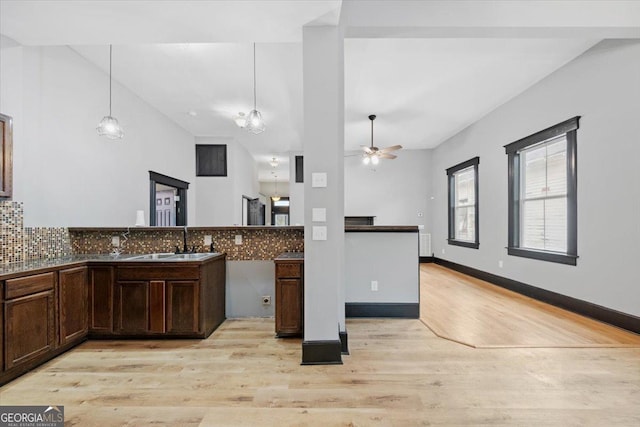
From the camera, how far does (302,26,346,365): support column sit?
2.47 meters

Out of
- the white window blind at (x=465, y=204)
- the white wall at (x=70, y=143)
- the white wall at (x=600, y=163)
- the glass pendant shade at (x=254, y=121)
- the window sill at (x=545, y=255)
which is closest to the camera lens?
the white wall at (x=70, y=143)

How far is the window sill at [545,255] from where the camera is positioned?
3788 mm

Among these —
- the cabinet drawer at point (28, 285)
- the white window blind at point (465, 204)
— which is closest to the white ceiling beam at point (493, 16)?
the cabinet drawer at point (28, 285)

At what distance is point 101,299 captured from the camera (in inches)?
114

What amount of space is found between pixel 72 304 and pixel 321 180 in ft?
8.23

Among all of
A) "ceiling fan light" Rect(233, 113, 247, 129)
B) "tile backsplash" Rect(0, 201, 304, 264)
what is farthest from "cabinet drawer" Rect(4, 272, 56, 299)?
"ceiling fan light" Rect(233, 113, 247, 129)

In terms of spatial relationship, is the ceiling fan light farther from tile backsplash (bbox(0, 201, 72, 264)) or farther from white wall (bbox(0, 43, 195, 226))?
tile backsplash (bbox(0, 201, 72, 264))

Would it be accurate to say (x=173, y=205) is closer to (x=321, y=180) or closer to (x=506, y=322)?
(x=321, y=180)

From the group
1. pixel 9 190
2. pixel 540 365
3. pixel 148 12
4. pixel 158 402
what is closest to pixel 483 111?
pixel 540 365

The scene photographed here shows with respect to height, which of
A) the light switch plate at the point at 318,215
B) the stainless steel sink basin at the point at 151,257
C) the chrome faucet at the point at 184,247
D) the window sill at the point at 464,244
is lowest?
the window sill at the point at 464,244

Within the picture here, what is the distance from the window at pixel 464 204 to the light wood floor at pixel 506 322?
1765 millimetres

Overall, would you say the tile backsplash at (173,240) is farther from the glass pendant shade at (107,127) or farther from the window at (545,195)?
the window at (545,195)

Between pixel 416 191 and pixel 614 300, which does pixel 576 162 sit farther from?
pixel 416 191

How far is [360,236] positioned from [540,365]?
205 centimetres
